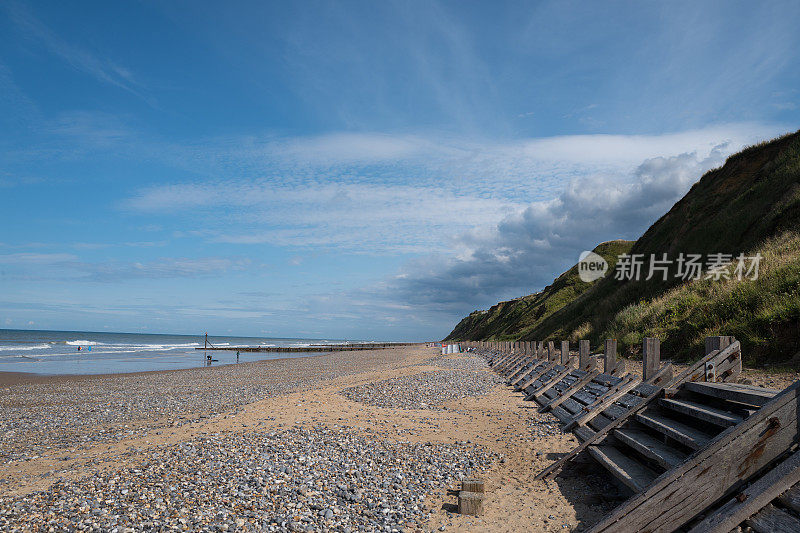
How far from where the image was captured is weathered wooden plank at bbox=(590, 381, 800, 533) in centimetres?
416

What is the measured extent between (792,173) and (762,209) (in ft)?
7.58

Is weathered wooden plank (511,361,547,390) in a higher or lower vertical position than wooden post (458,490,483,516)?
higher

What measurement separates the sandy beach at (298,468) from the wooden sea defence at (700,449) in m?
0.75

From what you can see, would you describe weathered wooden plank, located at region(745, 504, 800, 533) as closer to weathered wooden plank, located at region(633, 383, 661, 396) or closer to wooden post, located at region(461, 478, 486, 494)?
weathered wooden plank, located at region(633, 383, 661, 396)

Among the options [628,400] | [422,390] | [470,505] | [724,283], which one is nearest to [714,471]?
[470,505]

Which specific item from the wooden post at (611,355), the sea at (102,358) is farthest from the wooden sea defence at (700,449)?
the sea at (102,358)

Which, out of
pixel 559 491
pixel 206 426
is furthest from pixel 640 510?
pixel 206 426

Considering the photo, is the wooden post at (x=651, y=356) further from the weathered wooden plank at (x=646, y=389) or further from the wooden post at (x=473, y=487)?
the wooden post at (x=473, y=487)

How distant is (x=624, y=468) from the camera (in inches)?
240

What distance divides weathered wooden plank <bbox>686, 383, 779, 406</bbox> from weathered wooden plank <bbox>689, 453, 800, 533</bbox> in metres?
0.86

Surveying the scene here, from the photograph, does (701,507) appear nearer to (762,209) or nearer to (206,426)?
(206,426)

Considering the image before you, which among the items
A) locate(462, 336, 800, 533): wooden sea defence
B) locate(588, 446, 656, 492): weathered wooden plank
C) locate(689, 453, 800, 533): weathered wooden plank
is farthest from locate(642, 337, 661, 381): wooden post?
locate(689, 453, 800, 533): weathered wooden plank

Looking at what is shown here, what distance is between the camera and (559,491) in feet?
22.1

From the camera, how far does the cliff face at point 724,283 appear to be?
1253 cm
